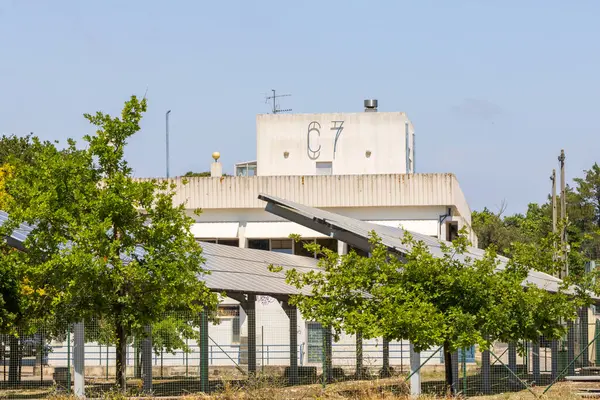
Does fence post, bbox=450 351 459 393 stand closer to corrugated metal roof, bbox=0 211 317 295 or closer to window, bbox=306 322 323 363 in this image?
corrugated metal roof, bbox=0 211 317 295

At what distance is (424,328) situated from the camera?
25906 mm

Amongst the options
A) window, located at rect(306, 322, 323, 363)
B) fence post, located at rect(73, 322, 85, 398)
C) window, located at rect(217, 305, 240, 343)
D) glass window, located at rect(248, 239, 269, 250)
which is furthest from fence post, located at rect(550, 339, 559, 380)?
glass window, located at rect(248, 239, 269, 250)

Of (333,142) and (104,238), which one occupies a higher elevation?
(333,142)

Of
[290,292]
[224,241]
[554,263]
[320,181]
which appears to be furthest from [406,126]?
[554,263]

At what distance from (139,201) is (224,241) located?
111ft

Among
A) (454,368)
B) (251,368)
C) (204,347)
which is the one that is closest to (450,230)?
(251,368)

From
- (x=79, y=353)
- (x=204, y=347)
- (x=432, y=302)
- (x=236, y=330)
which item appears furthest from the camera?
(x=236, y=330)

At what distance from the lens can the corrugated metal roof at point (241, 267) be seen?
30172mm

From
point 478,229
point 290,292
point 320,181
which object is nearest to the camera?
point 290,292

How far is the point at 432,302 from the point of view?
2683cm

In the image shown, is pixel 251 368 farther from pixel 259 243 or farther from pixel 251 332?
pixel 259 243

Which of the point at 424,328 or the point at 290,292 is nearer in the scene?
the point at 424,328

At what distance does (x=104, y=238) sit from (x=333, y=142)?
4236 cm

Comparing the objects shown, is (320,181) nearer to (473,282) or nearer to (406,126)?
(406,126)
